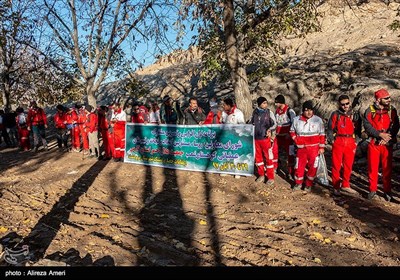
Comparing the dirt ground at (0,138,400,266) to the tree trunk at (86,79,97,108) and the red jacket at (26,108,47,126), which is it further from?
the red jacket at (26,108,47,126)

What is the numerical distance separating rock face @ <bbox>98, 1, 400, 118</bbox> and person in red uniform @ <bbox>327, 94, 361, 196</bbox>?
3.96m

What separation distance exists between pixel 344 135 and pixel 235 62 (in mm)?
4566

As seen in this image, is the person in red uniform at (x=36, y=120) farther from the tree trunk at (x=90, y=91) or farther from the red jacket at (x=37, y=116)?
the tree trunk at (x=90, y=91)

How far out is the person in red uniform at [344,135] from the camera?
6762 mm

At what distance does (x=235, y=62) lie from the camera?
1028 cm

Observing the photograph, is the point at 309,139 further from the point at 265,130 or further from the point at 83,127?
the point at 83,127

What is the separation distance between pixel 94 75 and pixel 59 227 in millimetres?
7555

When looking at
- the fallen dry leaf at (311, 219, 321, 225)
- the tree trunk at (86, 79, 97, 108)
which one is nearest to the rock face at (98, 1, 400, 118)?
the tree trunk at (86, 79, 97, 108)

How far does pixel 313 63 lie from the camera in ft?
62.0

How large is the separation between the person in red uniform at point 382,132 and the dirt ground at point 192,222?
2.20 ft

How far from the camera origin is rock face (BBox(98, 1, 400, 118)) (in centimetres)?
1330

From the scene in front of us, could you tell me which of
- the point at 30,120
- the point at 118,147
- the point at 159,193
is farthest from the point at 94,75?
the point at 159,193

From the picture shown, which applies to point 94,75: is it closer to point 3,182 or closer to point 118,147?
point 118,147

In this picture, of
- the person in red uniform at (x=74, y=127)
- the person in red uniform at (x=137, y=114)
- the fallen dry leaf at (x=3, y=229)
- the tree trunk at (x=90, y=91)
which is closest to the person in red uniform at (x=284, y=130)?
the person in red uniform at (x=137, y=114)
